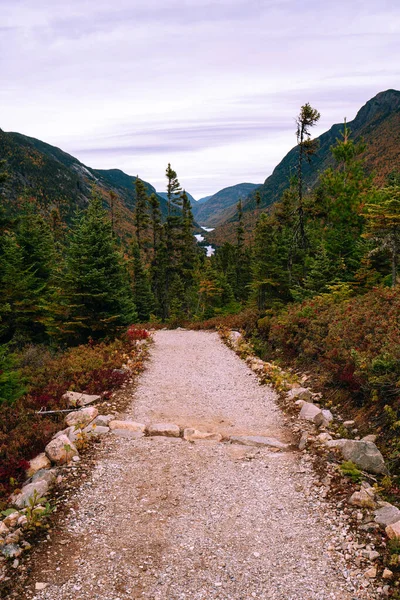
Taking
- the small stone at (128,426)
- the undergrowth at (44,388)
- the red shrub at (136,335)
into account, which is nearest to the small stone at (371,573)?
the undergrowth at (44,388)

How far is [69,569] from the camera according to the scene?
4145 mm

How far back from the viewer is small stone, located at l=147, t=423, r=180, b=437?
25.7ft

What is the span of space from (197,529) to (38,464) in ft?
10.0

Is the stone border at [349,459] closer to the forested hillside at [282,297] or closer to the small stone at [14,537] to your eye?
the forested hillside at [282,297]

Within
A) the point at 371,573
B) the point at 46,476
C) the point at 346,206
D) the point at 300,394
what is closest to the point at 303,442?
the point at 300,394

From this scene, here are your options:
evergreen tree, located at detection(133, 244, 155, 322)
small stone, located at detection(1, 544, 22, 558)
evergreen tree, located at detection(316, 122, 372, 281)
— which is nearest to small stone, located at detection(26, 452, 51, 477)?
small stone, located at detection(1, 544, 22, 558)

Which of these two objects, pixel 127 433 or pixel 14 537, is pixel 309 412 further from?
pixel 14 537

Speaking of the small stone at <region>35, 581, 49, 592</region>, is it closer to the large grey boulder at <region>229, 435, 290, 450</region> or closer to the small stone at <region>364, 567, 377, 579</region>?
the small stone at <region>364, 567, 377, 579</region>

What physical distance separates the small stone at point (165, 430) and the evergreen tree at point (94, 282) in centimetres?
775

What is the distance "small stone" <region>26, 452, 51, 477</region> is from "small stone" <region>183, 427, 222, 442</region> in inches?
106

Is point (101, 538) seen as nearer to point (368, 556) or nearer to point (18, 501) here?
point (18, 501)

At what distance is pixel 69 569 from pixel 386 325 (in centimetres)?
798

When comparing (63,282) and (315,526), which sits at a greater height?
(63,282)

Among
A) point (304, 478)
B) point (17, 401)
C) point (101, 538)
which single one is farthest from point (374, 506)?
point (17, 401)
